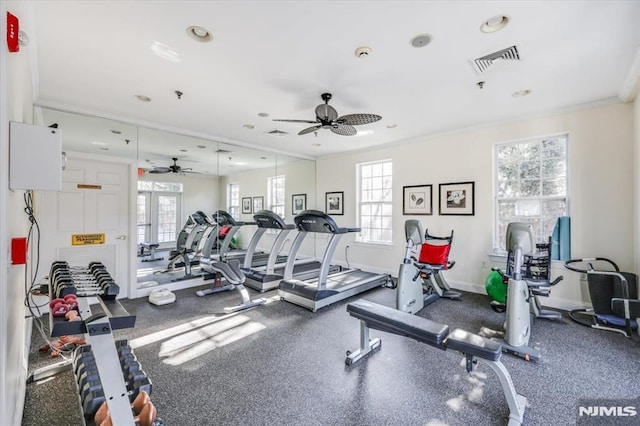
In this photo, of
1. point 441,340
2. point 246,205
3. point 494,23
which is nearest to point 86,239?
point 246,205

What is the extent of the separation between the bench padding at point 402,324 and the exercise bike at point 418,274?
1228mm

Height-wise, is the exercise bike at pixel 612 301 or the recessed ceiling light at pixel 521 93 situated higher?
the recessed ceiling light at pixel 521 93

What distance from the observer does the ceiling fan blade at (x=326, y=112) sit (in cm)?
352

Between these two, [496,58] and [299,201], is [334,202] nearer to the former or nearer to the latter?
[299,201]

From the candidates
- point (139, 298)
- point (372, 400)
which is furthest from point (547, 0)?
point (139, 298)

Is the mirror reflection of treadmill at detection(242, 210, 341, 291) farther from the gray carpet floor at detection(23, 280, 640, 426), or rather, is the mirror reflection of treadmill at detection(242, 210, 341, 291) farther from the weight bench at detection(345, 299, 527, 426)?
the weight bench at detection(345, 299, 527, 426)

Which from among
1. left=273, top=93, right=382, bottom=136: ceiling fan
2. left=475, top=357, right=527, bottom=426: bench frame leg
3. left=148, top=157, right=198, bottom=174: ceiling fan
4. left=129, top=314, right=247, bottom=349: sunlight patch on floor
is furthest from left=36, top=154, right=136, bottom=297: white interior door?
left=475, top=357, right=527, bottom=426: bench frame leg

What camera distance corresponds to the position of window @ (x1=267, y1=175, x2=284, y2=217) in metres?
7.39

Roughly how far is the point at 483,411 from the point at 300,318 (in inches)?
89.4

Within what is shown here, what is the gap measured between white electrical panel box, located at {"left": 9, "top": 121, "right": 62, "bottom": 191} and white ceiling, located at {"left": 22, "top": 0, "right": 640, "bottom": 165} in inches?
50.1

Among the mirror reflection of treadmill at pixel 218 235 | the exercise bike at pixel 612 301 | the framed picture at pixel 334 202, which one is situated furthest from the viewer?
the framed picture at pixel 334 202

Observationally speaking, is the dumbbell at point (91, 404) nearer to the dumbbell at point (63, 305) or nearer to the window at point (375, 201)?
the dumbbell at point (63, 305)

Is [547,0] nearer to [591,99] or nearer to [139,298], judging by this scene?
[591,99]

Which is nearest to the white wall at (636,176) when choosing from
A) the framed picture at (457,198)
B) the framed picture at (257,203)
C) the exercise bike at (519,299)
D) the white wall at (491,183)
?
the white wall at (491,183)
